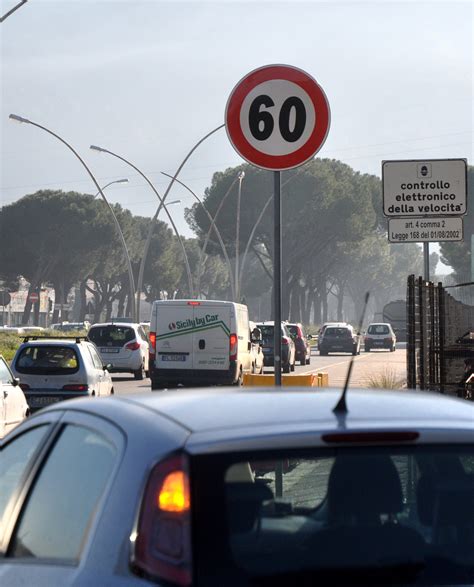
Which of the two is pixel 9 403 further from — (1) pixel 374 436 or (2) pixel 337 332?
(2) pixel 337 332

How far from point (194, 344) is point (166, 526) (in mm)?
25294

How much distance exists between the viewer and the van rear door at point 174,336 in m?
28.3

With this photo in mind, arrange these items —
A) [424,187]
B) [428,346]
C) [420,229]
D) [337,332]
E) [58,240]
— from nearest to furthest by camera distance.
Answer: [424,187]
[420,229]
[428,346]
[337,332]
[58,240]

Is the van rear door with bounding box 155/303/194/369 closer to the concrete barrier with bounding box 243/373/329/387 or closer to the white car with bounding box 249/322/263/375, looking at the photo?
the white car with bounding box 249/322/263/375

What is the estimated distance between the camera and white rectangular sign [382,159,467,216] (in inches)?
493

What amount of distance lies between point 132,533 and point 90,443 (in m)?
0.57

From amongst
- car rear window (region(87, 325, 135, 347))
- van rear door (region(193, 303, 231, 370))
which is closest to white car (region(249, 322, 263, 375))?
van rear door (region(193, 303, 231, 370))

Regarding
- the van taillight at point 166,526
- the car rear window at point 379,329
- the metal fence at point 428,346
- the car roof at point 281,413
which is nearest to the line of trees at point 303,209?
the car rear window at point 379,329

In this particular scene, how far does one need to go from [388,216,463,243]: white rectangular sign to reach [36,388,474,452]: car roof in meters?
8.95

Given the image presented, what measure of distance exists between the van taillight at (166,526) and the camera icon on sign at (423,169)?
386 inches

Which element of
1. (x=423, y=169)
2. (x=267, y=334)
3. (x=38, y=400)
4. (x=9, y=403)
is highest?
(x=423, y=169)

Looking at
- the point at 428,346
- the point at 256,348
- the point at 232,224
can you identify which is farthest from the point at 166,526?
the point at 232,224

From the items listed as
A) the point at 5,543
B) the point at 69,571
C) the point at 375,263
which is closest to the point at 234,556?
the point at 69,571

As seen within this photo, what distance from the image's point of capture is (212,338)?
93.5 feet
